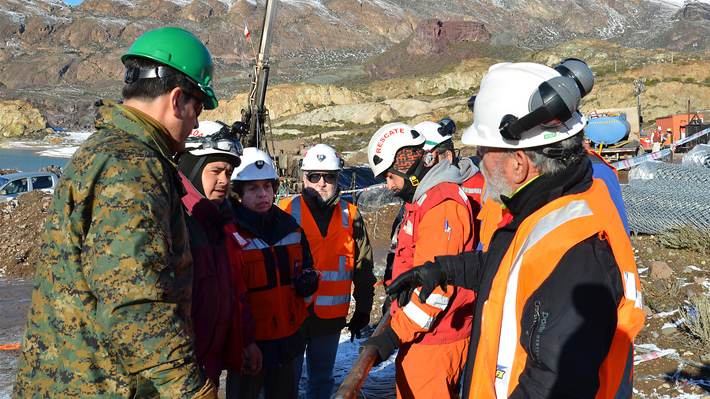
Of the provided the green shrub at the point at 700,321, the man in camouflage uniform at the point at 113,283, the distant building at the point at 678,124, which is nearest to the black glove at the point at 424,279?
the man in camouflage uniform at the point at 113,283

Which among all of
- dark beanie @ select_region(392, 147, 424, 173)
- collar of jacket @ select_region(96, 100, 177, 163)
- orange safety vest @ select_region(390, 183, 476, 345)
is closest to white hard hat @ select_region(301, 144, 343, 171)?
dark beanie @ select_region(392, 147, 424, 173)

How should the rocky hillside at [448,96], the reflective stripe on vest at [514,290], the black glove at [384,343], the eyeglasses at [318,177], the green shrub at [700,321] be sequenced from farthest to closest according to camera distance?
the rocky hillside at [448,96] → the green shrub at [700,321] → the eyeglasses at [318,177] → the black glove at [384,343] → the reflective stripe on vest at [514,290]

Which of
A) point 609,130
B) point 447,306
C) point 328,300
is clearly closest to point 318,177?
point 328,300

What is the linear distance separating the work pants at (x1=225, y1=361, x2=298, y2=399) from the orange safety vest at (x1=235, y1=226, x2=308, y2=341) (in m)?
0.23

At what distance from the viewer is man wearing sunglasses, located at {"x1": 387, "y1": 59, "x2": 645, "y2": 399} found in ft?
4.60

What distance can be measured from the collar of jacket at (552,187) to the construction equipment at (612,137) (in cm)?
1872

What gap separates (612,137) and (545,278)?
2002cm

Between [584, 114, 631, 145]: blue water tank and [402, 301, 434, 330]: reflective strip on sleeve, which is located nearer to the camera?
[402, 301, 434, 330]: reflective strip on sleeve

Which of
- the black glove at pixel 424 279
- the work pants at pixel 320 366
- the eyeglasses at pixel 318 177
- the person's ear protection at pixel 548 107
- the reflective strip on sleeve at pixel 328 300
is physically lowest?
the work pants at pixel 320 366

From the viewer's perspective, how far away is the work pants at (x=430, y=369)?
9.20 feet

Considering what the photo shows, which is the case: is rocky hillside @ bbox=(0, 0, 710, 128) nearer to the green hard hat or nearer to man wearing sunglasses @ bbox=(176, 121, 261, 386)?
man wearing sunglasses @ bbox=(176, 121, 261, 386)

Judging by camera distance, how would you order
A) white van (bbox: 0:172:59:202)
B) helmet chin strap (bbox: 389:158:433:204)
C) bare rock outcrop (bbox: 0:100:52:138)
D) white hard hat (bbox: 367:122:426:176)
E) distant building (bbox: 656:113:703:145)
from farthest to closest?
bare rock outcrop (bbox: 0:100:52:138)
distant building (bbox: 656:113:703:145)
white van (bbox: 0:172:59:202)
white hard hat (bbox: 367:122:426:176)
helmet chin strap (bbox: 389:158:433:204)

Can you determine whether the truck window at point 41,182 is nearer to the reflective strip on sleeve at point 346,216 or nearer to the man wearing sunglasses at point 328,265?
the man wearing sunglasses at point 328,265

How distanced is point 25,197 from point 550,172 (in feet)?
46.2
